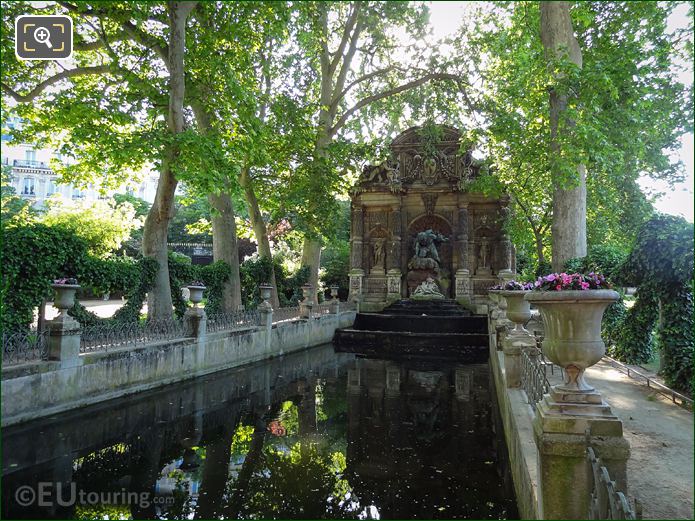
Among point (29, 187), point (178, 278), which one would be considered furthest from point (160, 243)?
point (29, 187)

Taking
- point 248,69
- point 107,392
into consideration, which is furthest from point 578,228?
point 107,392

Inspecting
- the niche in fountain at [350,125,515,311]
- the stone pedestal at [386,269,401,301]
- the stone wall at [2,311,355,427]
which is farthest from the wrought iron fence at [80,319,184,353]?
the stone pedestal at [386,269,401,301]

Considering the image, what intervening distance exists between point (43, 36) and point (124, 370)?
5.65 m

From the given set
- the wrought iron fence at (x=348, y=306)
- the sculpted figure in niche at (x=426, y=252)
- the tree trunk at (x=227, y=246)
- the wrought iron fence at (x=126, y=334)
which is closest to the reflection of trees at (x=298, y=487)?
the wrought iron fence at (x=126, y=334)

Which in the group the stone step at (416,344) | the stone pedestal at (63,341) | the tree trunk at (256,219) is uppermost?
the tree trunk at (256,219)

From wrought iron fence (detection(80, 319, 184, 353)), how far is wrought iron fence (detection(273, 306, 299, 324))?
393 cm

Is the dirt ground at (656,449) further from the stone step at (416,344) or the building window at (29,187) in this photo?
the building window at (29,187)

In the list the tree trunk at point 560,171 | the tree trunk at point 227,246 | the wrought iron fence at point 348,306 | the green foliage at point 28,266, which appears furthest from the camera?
the wrought iron fence at point 348,306

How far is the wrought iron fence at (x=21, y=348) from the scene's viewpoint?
7.41 m

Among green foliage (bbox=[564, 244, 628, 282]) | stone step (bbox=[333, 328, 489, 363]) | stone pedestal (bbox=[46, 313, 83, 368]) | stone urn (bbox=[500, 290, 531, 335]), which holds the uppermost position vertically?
green foliage (bbox=[564, 244, 628, 282])

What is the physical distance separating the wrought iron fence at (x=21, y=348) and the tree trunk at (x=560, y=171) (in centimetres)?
1150

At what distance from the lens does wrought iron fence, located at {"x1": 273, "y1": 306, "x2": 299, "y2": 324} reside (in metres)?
15.0

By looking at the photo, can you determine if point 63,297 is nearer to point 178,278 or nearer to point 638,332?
point 178,278

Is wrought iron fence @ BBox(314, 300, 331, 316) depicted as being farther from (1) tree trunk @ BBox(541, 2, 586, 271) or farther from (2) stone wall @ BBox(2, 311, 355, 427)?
(1) tree trunk @ BBox(541, 2, 586, 271)
